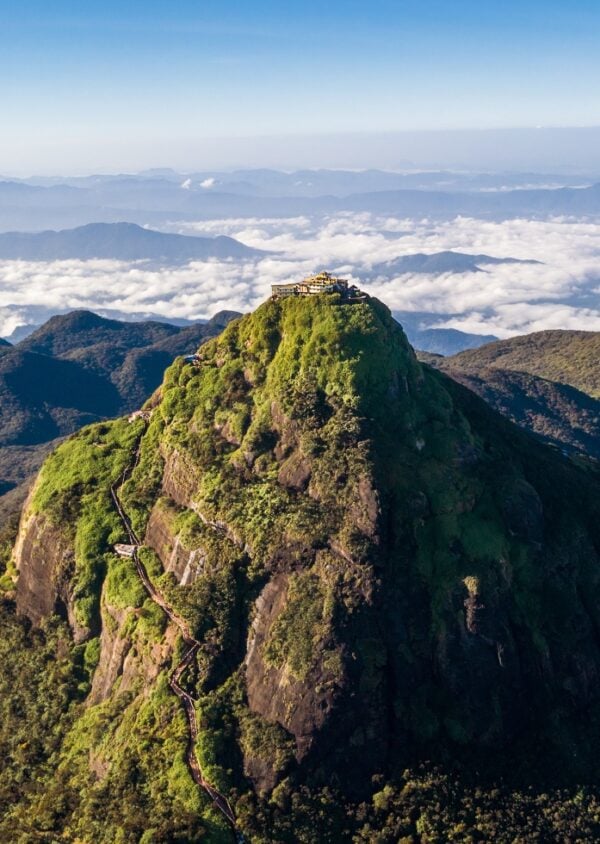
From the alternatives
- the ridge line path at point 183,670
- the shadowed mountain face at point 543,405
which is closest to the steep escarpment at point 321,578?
the ridge line path at point 183,670

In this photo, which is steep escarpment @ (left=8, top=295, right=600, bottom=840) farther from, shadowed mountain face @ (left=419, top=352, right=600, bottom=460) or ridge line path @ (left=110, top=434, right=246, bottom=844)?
shadowed mountain face @ (left=419, top=352, right=600, bottom=460)

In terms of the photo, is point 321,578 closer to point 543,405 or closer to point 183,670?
point 183,670

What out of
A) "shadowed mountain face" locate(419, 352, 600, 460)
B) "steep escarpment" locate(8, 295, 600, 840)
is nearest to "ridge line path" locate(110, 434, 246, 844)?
"steep escarpment" locate(8, 295, 600, 840)

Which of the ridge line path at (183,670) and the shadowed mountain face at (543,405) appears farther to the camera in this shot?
the shadowed mountain face at (543,405)

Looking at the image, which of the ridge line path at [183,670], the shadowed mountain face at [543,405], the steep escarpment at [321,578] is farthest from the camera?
the shadowed mountain face at [543,405]

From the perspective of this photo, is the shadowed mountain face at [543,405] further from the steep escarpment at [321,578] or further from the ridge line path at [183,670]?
the ridge line path at [183,670]

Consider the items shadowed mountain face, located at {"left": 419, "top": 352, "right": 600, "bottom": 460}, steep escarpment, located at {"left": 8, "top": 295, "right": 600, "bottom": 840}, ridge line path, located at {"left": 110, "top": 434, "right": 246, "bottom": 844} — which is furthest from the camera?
shadowed mountain face, located at {"left": 419, "top": 352, "right": 600, "bottom": 460}

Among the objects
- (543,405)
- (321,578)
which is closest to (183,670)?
(321,578)
